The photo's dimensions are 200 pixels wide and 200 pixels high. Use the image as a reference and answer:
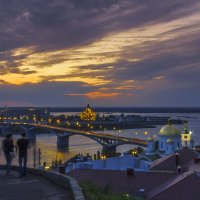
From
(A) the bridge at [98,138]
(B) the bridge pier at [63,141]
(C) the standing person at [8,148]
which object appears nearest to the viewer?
(C) the standing person at [8,148]

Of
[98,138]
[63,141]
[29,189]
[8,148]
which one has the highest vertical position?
[8,148]

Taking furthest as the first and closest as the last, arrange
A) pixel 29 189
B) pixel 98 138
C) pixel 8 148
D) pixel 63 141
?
pixel 63 141 → pixel 98 138 → pixel 8 148 → pixel 29 189

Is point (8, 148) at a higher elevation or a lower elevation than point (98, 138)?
higher

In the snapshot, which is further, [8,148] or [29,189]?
[8,148]

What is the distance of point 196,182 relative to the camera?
15641 mm

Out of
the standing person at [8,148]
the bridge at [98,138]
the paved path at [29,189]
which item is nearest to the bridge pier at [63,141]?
the bridge at [98,138]

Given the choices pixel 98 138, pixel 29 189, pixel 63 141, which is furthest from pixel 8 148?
pixel 63 141

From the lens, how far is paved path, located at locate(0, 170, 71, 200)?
6832mm

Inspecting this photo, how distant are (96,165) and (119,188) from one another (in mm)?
8968

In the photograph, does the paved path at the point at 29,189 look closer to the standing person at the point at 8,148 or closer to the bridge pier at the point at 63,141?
the standing person at the point at 8,148

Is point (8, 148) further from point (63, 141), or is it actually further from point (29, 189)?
point (63, 141)

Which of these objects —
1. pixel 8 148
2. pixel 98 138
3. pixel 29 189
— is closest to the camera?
pixel 29 189

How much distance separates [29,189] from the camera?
739cm

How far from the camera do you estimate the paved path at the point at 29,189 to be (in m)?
6.83
